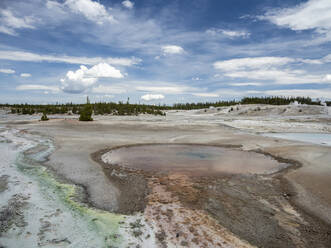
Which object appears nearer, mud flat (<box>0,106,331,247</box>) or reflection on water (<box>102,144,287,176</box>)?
mud flat (<box>0,106,331,247</box>)

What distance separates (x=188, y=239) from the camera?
4379 mm

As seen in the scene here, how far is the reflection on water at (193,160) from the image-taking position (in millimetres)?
9297

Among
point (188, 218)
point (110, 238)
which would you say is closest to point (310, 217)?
point (188, 218)

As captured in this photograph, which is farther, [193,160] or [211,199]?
[193,160]

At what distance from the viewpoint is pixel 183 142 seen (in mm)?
16188

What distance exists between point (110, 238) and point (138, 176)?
378 centimetres

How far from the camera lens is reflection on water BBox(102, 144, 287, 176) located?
9.30m

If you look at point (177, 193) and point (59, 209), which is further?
point (177, 193)

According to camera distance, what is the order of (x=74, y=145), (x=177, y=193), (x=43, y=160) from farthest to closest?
1. (x=74, y=145)
2. (x=43, y=160)
3. (x=177, y=193)

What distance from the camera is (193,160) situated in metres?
10.9

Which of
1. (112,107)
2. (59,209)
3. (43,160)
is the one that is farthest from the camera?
(112,107)

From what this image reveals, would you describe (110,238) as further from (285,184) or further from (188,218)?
(285,184)

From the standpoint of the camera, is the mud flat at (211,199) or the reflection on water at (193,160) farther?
the reflection on water at (193,160)

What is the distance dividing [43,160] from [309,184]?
34.8 feet
